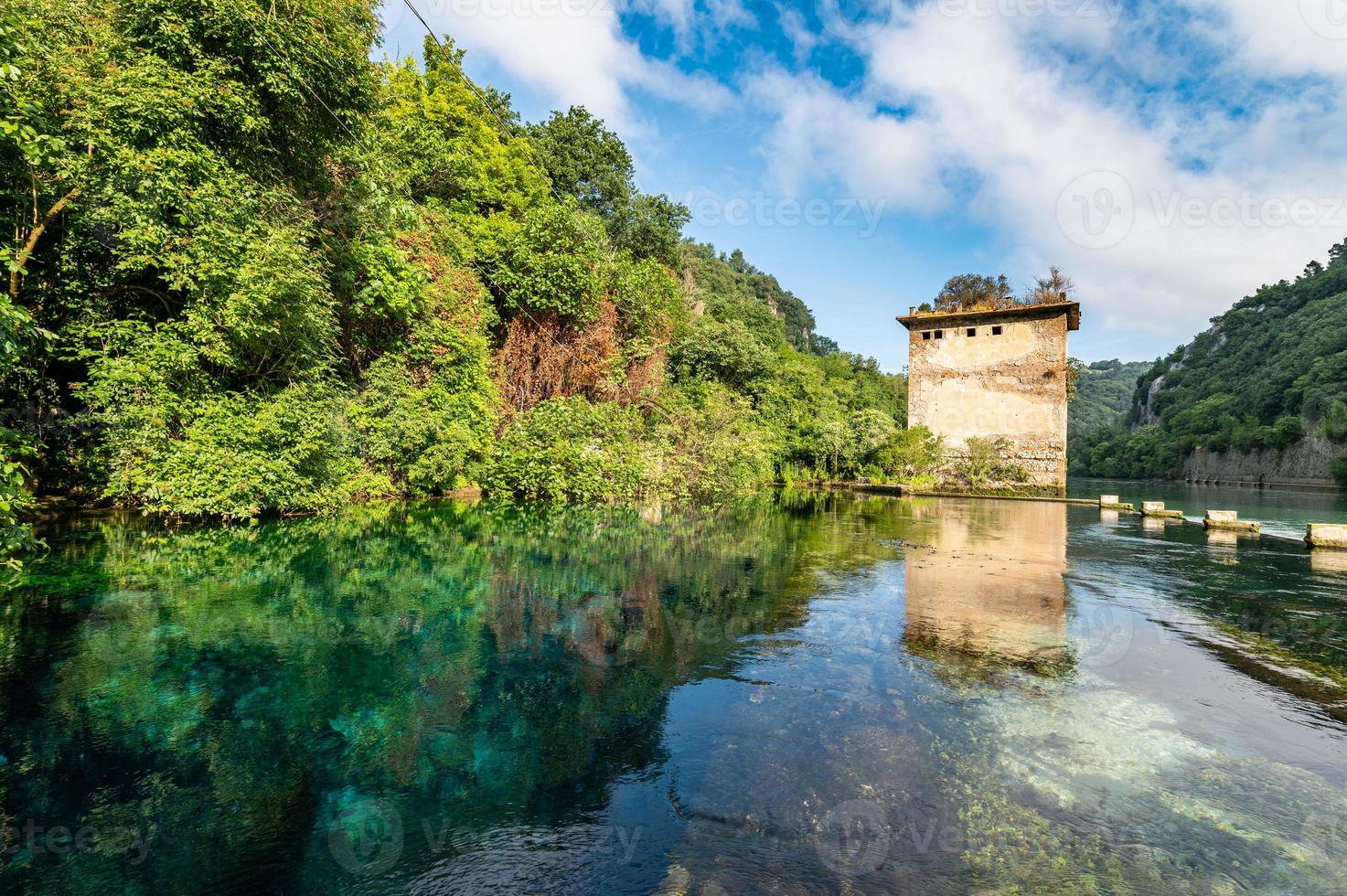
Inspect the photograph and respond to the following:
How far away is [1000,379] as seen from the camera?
1094 inches

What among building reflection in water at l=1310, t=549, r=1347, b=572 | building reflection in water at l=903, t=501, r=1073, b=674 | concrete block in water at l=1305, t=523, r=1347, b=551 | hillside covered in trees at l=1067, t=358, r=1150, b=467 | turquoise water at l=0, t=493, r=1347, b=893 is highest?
hillside covered in trees at l=1067, t=358, r=1150, b=467

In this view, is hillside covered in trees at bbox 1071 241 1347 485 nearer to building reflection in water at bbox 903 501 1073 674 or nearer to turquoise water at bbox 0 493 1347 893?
building reflection in water at bbox 903 501 1073 674

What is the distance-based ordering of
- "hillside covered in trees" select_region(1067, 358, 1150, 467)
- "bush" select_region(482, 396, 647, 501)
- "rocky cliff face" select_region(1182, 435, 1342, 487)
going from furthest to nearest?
"hillside covered in trees" select_region(1067, 358, 1150, 467) → "rocky cliff face" select_region(1182, 435, 1342, 487) → "bush" select_region(482, 396, 647, 501)

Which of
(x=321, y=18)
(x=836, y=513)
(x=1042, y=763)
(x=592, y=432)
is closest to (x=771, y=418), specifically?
(x=836, y=513)

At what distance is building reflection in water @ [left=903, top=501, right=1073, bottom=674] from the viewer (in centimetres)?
504

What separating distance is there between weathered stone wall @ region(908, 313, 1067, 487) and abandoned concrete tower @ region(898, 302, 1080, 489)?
4 centimetres

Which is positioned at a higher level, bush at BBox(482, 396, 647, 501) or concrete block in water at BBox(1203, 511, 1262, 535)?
bush at BBox(482, 396, 647, 501)

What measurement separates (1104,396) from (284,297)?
562 feet

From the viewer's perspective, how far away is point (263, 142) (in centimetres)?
1134

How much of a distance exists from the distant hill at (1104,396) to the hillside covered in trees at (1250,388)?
10.8 meters

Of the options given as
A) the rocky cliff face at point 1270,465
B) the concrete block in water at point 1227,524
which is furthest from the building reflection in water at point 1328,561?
the rocky cliff face at point 1270,465

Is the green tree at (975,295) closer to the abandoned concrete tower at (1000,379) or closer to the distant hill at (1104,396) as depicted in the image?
the abandoned concrete tower at (1000,379)

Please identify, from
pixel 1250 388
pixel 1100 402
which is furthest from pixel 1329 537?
pixel 1100 402

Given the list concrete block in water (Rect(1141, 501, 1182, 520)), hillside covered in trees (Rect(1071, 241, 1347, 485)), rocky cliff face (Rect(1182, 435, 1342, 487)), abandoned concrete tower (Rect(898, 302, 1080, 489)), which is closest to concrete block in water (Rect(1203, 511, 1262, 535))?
concrete block in water (Rect(1141, 501, 1182, 520))
